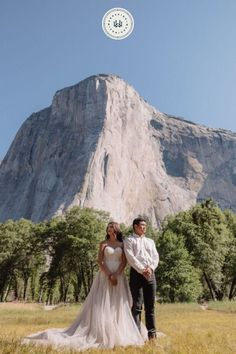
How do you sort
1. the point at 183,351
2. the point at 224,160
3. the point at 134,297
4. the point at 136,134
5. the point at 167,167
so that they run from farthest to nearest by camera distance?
the point at 224,160 < the point at 167,167 < the point at 136,134 < the point at 134,297 < the point at 183,351

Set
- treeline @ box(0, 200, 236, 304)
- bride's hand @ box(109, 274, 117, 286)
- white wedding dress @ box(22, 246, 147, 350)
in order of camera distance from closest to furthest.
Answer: white wedding dress @ box(22, 246, 147, 350), bride's hand @ box(109, 274, 117, 286), treeline @ box(0, 200, 236, 304)

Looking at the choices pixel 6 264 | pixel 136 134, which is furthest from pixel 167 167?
pixel 6 264

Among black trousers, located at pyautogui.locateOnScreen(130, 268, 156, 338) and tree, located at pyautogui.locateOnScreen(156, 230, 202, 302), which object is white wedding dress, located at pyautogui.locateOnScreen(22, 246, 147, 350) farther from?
tree, located at pyautogui.locateOnScreen(156, 230, 202, 302)

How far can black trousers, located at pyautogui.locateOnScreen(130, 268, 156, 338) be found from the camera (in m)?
10.3

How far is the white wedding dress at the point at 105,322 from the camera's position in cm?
946

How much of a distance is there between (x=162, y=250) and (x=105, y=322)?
35721mm

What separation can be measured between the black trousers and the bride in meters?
0.17

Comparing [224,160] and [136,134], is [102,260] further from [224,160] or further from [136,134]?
[224,160]

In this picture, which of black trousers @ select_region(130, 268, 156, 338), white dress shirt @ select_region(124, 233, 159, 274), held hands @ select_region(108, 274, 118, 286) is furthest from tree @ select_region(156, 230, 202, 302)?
held hands @ select_region(108, 274, 118, 286)

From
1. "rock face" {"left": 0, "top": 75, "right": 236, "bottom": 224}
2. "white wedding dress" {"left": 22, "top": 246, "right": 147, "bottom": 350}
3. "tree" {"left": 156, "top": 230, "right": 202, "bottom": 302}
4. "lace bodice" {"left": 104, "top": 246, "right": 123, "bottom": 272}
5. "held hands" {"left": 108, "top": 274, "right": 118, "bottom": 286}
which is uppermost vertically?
"rock face" {"left": 0, "top": 75, "right": 236, "bottom": 224}

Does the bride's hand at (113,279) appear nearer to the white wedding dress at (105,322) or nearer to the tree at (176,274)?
the white wedding dress at (105,322)

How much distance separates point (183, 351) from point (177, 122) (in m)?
184

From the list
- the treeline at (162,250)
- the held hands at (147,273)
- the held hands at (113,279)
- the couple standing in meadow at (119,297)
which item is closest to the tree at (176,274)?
the treeline at (162,250)

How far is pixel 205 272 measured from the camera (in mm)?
46625
